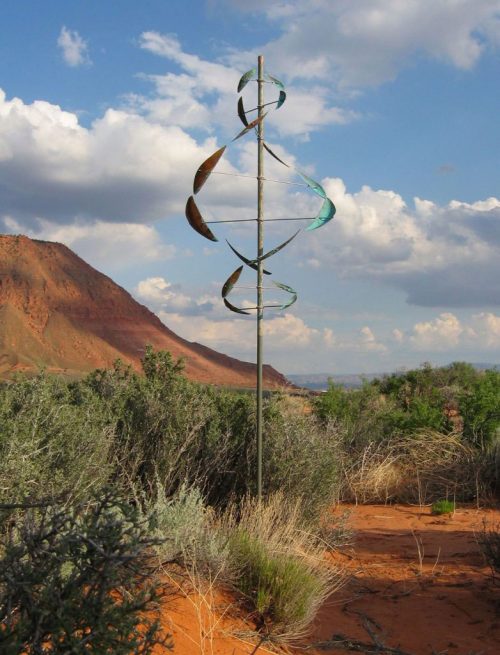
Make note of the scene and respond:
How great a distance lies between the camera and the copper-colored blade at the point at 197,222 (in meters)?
7.97

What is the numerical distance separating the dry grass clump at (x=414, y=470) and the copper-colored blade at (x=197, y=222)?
4.86 m

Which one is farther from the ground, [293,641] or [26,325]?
[26,325]

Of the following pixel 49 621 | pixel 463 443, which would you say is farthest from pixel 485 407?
pixel 49 621

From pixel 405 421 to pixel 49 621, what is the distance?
1127cm

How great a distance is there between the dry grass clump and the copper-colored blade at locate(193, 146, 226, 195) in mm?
5392

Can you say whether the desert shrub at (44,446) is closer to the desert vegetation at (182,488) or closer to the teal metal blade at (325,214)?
the desert vegetation at (182,488)

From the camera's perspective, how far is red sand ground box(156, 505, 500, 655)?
16.4ft

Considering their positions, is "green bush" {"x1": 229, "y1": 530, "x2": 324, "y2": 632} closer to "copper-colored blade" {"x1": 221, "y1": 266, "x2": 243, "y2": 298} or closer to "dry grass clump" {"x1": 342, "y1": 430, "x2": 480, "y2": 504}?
"copper-colored blade" {"x1": 221, "y1": 266, "x2": 243, "y2": 298}

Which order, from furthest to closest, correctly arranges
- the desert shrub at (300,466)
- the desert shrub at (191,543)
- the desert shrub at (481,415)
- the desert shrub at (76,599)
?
the desert shrub at (481,415), the desert shrub at (300,466), the desert shrub at (191,543), the desert shrub at (76,599)

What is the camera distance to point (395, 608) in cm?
620

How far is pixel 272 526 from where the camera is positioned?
6.95m

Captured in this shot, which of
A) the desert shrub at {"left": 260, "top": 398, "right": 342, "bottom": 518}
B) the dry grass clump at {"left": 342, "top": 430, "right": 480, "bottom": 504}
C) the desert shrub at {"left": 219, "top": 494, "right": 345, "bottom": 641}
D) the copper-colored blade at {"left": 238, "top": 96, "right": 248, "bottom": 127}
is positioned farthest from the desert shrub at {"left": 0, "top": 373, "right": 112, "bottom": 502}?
the dry grass clump at {"left": 342, "top": 430, "right": 480, "bottom": 504}

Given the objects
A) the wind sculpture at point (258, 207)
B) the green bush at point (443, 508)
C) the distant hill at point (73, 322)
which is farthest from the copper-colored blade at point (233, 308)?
the distant hill at point (73, 322)

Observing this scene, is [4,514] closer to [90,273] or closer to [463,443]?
[463,443]
